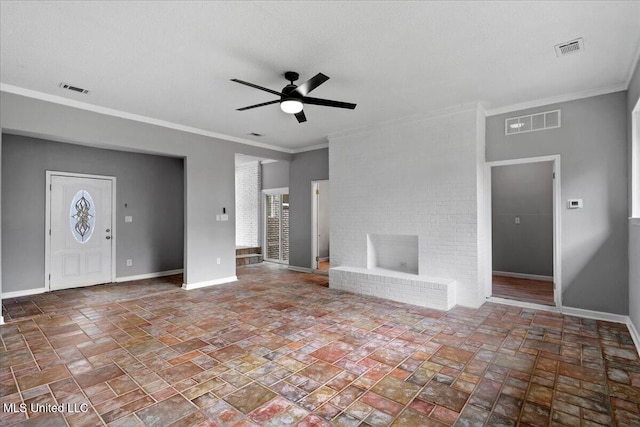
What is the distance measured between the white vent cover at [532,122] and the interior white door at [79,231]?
6.95 m

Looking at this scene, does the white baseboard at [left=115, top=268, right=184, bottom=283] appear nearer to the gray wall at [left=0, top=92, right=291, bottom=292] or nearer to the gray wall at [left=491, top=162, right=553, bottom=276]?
the gray wall at [left=0, top=92, right=291, bottom=292]

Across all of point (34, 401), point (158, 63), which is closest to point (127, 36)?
point (158, 63)

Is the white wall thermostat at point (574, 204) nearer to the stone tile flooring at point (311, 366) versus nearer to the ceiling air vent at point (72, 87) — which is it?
the stone tile flooring at point (311, 366)

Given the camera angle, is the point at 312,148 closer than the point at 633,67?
No

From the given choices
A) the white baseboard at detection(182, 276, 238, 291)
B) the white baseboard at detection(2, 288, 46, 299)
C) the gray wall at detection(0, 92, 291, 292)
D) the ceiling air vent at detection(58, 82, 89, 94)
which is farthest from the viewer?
the white baseboard at detection(182, 276, 238, 291)

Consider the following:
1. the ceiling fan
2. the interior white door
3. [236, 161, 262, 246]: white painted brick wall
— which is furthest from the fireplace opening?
the interior white door

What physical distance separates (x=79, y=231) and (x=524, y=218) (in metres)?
8.53

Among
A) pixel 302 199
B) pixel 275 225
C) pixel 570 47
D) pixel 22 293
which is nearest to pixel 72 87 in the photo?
pixel 22 293

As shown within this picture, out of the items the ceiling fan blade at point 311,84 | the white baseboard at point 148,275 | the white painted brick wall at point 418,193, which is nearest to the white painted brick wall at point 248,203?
the white baseboard at point 148,275

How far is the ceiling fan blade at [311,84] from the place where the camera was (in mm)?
2932

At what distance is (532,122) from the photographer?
446 cm

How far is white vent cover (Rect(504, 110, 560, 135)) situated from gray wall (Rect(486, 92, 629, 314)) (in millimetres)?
85

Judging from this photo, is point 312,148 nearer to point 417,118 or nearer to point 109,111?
point 417,118

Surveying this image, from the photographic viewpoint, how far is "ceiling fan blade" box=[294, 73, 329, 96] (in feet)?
9.62
